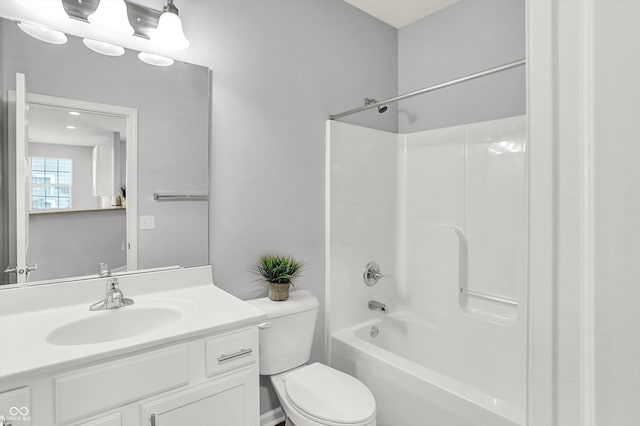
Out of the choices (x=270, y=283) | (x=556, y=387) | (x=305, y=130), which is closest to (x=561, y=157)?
(x=556, y=387)

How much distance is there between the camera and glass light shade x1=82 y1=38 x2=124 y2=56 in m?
1.43

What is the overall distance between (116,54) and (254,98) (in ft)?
2.19

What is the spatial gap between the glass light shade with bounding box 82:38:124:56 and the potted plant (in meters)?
1.20

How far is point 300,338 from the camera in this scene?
1.83 metres

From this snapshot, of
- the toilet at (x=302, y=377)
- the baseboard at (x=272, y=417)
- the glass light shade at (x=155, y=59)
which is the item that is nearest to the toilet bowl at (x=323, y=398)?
the toilet at (x=302, y=377)

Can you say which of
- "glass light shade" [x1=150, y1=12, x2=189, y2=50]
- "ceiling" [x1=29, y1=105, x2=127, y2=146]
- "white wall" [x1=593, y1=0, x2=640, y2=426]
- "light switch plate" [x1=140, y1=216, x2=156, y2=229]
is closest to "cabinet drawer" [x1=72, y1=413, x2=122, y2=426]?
"light switch plate" [x1=140, y1=216, x2=156, y2=229]

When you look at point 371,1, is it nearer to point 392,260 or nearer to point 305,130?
point 305,130

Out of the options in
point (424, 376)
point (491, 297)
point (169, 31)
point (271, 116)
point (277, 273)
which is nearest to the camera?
point (169, 31)

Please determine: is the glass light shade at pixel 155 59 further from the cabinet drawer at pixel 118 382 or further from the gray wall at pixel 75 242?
the cabinet drawer at pixel 118 382

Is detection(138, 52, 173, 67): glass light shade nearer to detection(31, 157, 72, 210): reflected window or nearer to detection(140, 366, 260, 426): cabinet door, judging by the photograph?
detection(31, 157, 72, 210): reflected window

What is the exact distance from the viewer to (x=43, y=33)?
1340 mm

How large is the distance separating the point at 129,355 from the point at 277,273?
2.97 feet

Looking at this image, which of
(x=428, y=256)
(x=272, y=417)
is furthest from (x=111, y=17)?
(x=428, y=256)

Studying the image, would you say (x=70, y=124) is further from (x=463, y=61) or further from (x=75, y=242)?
(x=463, y=61)
